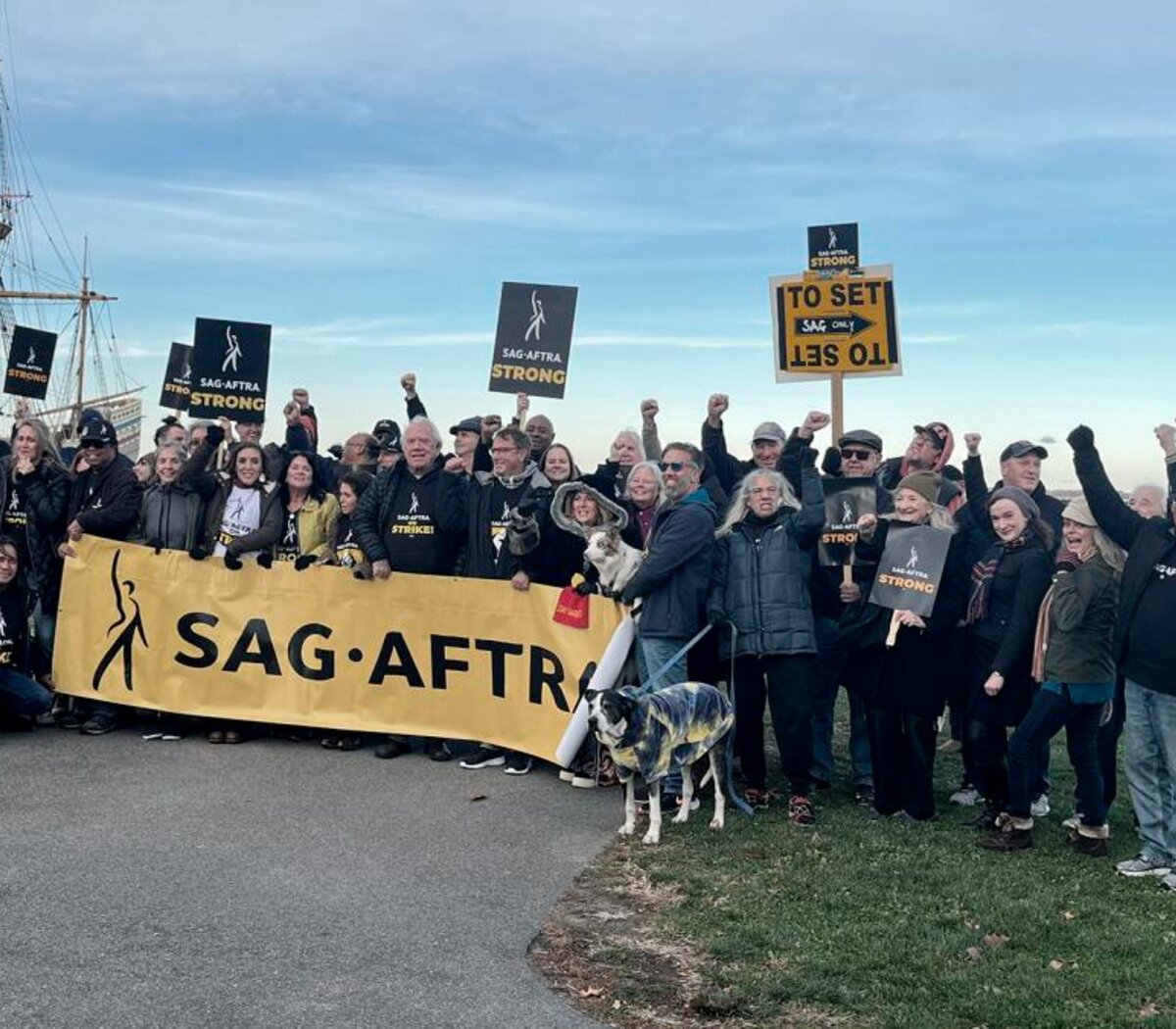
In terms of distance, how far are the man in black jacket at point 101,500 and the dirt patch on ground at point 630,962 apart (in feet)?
17.7

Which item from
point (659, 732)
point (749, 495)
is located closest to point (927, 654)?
point (749, 495)

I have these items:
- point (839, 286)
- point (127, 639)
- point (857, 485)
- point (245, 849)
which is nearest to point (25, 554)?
point (127, 639)

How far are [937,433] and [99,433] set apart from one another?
265 inches

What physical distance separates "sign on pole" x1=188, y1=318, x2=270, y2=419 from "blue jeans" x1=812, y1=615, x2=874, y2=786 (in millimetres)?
5687

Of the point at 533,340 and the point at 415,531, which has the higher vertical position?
the point at 533,340

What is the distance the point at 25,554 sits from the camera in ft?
34.3

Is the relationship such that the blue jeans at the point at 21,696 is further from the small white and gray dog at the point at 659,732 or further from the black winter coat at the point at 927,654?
the black winter coat at the point at 927,654

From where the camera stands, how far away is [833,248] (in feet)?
39.2

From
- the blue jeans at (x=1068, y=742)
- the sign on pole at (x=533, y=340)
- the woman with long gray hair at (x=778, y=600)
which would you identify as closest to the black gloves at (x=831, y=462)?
the woman with long gray hair at (x=778, y=600)

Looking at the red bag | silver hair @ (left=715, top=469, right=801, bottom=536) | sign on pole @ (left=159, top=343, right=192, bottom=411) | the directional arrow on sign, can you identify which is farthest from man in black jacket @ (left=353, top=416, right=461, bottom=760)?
sign on pole @ (left=159, top=343, right=192, bottom=411)

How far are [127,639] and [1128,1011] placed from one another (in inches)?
310

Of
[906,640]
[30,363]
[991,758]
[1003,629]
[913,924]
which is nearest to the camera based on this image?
[913,924]

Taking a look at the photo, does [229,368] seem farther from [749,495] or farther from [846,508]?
[846,508]

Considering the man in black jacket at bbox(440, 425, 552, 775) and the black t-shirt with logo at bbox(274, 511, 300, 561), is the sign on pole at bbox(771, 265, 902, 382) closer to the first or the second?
the man in black jacket at bbox(440, 425, 552, 775)
